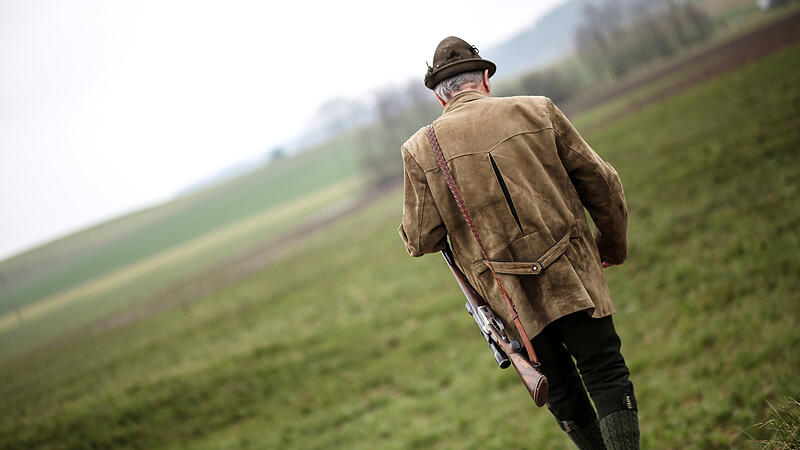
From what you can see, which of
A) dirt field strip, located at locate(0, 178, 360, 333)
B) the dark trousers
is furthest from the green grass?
the dark trousers

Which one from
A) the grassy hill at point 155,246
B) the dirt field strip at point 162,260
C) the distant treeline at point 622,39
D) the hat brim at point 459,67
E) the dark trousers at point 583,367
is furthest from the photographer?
the dirt field strip at point 162,260

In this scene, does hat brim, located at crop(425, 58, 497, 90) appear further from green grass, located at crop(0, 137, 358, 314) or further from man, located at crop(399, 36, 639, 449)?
green grass, located at crop(0, 137, 358, 314)

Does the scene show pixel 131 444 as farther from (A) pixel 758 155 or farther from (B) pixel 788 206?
(A) pixel 758 155

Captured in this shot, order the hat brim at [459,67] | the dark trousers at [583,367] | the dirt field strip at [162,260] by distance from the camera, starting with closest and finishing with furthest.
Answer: the dark trousers at [583,367]
the hat brim at [459,67]
the dirt field strip at [162,260]

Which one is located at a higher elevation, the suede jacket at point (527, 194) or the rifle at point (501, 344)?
the suede jacket at point (527, 194)

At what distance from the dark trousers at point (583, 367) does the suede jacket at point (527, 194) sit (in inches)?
4.6

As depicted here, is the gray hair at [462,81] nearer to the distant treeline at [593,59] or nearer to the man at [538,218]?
the man at [538,218]

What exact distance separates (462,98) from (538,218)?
83 centimetres

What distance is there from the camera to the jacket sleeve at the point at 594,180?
266cm

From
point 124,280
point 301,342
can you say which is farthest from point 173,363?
point 124,280

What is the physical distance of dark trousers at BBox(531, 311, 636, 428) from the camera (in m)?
2.54

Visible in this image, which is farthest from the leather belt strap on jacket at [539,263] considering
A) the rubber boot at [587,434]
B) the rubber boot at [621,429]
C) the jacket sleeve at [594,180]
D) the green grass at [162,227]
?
Answer: the green grass at [162,227]

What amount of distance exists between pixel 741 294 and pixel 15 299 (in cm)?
9389

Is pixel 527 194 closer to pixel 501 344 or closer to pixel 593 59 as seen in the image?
pixel 501 344
